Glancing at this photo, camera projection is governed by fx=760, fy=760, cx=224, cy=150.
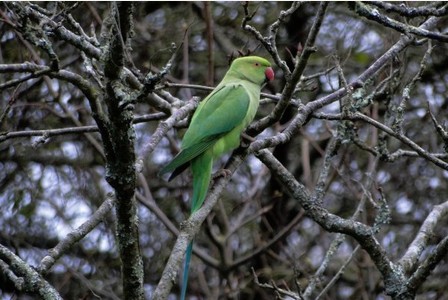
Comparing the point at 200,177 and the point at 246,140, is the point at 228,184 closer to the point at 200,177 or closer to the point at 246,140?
the point at 200,177

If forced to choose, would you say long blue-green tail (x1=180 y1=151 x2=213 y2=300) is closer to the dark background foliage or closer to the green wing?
the green wing

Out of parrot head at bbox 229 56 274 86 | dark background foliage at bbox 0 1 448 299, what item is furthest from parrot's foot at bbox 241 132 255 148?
dark background foliage at bbox 0 1 448 299

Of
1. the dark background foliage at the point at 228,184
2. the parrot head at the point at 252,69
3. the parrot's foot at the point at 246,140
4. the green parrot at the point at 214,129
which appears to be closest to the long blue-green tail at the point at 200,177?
the green parrot at the point at 214,129

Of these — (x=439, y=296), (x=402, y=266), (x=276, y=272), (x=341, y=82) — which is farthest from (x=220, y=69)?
(x=402, y=266)

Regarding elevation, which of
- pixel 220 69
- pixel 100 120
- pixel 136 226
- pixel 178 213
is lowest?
pixel 136 226

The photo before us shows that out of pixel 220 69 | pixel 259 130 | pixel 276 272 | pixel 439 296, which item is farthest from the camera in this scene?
pixel 220 69

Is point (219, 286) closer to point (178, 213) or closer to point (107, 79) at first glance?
point (178, 213)

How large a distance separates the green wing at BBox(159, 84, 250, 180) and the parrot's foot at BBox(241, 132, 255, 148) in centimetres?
45

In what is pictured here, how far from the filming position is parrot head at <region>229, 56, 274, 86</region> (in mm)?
4801

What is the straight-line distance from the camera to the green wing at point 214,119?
4.29 metres

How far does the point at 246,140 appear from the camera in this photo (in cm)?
379

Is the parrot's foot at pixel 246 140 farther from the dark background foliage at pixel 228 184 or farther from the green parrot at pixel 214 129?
the dark background foliage at pixel 228 184

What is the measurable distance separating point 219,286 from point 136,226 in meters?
3.89

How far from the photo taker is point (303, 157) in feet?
21.6
